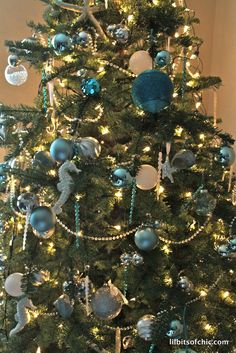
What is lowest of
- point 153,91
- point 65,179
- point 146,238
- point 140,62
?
point 146,238

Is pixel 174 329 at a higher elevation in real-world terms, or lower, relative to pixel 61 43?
lower

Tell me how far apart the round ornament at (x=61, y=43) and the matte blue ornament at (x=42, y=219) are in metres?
0.47

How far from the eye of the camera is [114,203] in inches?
48.0

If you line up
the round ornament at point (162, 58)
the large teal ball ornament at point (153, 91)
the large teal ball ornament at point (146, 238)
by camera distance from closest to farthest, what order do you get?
the large teal ball ornament at point (153, 91) → the large teal ball ornament at point (146, 238) → the round ornament at point (162, 58)

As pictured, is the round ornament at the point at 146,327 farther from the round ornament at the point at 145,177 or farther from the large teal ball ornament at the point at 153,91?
the large teal ball ornament at the point at 153,91

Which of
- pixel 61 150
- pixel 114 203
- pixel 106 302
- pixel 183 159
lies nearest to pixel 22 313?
pixel 106 302

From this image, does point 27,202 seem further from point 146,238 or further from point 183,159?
point 183,159

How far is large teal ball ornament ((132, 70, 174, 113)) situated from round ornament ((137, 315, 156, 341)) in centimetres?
54

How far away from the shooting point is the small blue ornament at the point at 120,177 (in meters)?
1.04

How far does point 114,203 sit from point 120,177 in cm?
19

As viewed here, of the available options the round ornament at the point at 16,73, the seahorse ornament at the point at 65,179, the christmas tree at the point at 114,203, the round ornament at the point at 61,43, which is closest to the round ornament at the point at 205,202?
the christmas tree at the point at 114,203

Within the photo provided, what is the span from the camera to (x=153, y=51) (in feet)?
4.11

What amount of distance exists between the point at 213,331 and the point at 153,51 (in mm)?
867

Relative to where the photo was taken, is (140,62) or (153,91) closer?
(153,91)
